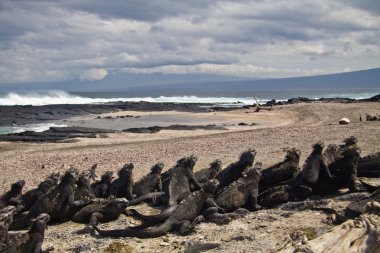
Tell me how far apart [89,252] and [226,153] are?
10660 mm

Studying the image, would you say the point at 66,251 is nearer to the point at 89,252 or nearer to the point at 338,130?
the point at 89,252

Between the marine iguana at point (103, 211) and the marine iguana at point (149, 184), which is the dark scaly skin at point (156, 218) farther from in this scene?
the marine iguana at point (149, 184)

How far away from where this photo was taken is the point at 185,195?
1030 centimetres

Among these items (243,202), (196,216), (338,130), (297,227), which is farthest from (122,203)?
(338,130)

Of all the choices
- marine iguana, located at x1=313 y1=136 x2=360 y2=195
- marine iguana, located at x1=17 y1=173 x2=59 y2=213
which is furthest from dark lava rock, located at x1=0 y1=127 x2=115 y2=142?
marine iguana, located at x1=313 y1=136 x2=360 y2=195

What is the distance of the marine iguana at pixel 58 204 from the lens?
9.83m

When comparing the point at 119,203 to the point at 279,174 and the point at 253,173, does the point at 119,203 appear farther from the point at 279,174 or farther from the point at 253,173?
the point at 279,174

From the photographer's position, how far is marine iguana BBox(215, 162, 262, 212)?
31.0 ft

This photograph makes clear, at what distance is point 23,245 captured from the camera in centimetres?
749

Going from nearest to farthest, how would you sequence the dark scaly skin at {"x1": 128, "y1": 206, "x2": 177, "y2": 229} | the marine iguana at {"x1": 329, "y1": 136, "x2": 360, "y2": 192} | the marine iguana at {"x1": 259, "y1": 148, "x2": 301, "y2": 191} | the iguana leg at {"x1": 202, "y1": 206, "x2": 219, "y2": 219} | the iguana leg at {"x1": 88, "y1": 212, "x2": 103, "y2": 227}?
the dark scaly skin at {"x1": 128, "y1": 206, "x2": 177, "y2": 229} → the iguana leg at {"x1": 202, "y1": 206, "x2": 219, "y2": 219} → the iguana leg at {"x1": 88, "y1": 212, "x2": 103, "y2": 227} → the marine iguana at {"x1": 329, "y1": 136, "x2": 360, "y2": 192} → the marine iguana at {"x1": 259, "y1": 148, "x2": 301, "y2": 191}

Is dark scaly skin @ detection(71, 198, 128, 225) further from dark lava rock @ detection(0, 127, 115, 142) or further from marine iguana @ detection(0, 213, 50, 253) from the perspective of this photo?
dark lava rock @ detection(0, 127, 115, 142)

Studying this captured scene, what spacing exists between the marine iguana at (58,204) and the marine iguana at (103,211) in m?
0.26

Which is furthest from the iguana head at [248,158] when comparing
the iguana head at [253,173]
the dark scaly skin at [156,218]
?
the dark scaly skin at [156,218]

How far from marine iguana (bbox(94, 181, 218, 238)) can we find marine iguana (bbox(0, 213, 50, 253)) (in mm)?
1095
